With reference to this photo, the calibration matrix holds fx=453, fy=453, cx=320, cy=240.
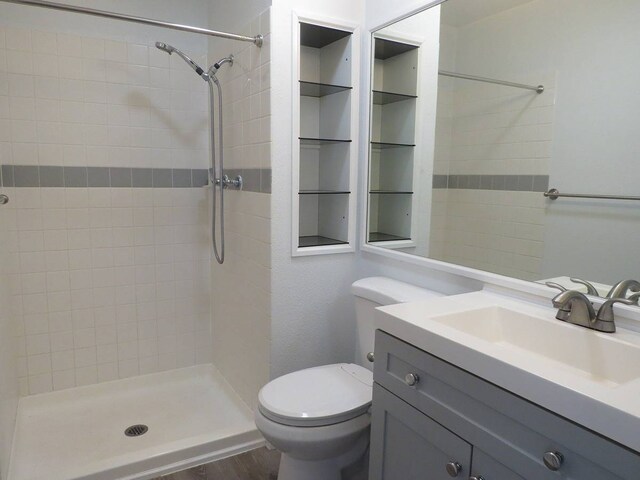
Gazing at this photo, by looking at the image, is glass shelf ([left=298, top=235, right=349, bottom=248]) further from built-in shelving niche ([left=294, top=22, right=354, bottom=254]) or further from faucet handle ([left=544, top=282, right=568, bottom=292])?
faucet handle ([left=544, top=282, right=568, bottom=292])

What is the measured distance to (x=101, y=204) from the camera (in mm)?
2596

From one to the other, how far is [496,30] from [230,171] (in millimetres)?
1454

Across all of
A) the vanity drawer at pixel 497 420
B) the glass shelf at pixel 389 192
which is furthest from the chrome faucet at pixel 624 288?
the glass shelf at pixel 389 192

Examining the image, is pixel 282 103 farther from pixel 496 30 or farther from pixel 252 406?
pixel 252 406

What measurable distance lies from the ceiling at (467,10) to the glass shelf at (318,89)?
0.54 metres

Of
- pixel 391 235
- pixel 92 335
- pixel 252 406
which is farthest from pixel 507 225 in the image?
pixel 92 335

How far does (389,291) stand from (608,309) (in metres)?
0.79

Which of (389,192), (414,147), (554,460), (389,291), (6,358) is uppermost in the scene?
(414,147)

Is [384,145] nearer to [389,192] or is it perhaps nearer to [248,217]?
[389,192]

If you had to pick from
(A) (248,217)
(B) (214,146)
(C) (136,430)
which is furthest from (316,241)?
(C) (136,430)

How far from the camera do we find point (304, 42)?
223 centimetres

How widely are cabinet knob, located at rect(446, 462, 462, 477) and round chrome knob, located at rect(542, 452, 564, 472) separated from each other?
10.5 inches

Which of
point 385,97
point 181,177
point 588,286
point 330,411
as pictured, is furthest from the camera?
point 181,177

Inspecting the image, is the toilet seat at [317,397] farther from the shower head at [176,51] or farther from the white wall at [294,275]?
the shower head at [176,51]
